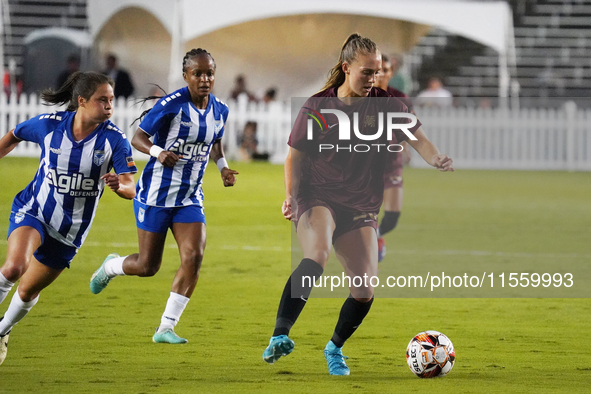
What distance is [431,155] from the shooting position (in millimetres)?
6324

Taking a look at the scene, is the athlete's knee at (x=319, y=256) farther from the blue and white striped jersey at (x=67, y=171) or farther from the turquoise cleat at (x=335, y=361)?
the blue and white striped jersey at (x=67, y=171)

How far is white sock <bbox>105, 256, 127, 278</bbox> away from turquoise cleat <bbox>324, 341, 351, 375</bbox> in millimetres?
2243

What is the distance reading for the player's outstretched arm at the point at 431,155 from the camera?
6184mm

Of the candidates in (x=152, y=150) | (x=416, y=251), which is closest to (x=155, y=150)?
(x=152, y=150)

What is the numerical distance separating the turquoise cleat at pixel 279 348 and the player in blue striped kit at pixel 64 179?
4.86 ft

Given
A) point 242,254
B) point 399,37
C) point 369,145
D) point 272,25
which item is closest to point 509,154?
point 399,37

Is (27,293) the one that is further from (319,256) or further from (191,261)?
(319,256)

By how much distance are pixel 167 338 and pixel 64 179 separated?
1.37 m

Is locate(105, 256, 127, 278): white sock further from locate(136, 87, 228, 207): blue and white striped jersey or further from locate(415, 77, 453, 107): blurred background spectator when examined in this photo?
locate(415, 77, 453, 107): blurred background spectator

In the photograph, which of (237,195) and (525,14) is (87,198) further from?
(525,14)

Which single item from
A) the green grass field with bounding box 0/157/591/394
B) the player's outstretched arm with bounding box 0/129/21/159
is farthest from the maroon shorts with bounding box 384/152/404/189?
the player's outstretched arm with bounding box 0/129/21/159

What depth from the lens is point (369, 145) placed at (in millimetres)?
6336

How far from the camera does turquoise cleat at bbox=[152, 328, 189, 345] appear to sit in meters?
7.00

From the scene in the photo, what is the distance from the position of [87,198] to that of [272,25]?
22.6m
